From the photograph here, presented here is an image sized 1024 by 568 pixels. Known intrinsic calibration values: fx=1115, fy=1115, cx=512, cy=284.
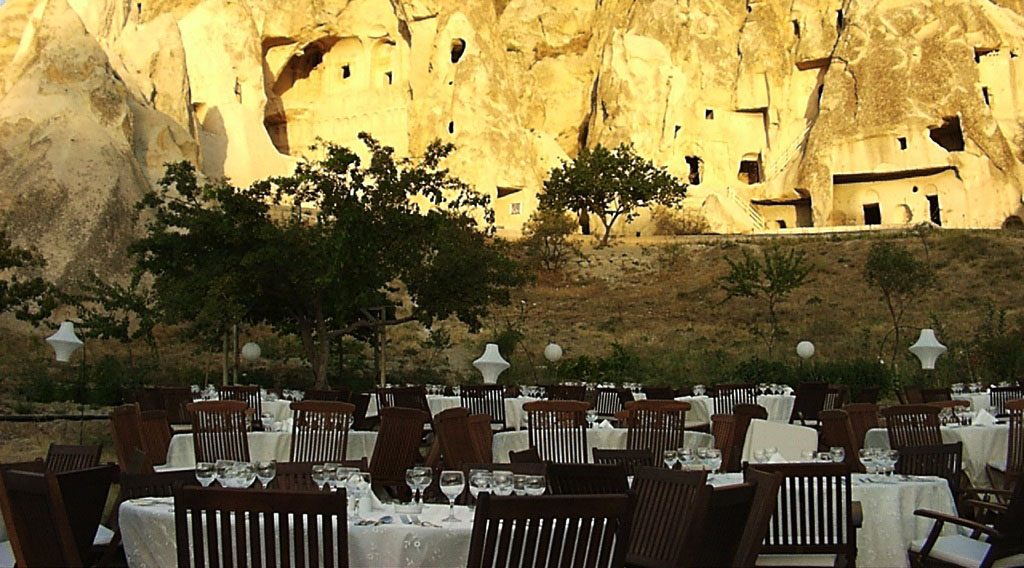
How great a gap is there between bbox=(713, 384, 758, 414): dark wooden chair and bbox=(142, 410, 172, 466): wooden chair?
22.8 feet

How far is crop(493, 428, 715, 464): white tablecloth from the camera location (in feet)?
28.2

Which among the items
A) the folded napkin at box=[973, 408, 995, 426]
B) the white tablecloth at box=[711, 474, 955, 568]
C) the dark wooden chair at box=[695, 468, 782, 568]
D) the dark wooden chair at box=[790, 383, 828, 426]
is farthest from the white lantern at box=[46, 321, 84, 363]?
the dark wooden chair at box=[695, 468, 782, 568]

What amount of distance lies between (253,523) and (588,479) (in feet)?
5.26

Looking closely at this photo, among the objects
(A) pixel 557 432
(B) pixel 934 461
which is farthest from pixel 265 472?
(B) pixel 934 461

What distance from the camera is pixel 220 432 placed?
827cm

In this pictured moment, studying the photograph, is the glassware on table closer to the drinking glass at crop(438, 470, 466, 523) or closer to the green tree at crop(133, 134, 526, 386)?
the drinking glass at crop(438, 470, 466, 523)

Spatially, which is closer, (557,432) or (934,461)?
(934,461)

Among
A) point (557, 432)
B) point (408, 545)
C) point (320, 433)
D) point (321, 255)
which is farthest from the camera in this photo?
point (321, 255)

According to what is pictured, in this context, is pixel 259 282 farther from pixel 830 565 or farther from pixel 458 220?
pixel 830 565

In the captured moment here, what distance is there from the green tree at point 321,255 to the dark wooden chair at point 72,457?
10.1 meters

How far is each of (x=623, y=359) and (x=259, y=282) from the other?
23.0ft

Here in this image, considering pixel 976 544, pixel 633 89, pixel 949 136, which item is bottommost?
pixel 976 544

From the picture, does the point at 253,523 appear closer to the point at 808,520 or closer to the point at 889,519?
the point at 808,520

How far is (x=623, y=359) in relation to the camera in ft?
67.6
